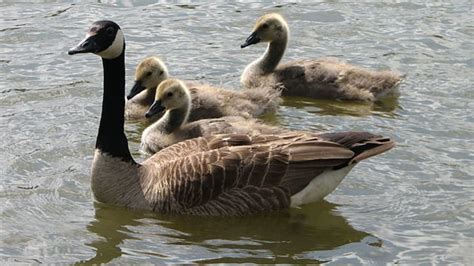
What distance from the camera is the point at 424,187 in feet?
31.9

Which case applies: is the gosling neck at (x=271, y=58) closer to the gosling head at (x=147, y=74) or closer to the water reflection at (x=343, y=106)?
the water reflection at (x=343, y=106)

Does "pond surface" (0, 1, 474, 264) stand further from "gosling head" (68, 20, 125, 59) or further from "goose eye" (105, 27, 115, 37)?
"goose eye" (105, 27, 115, 37)

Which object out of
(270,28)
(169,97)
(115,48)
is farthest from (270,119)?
(115,48)

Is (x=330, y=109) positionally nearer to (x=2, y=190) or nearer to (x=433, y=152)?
(x=433, y=152)

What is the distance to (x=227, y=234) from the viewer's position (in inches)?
351

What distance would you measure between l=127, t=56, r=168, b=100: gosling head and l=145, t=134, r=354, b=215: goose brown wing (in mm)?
2487

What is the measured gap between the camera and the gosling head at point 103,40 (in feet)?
29.5

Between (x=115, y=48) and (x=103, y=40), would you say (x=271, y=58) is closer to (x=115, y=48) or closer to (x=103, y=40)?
(x=115, y=48)

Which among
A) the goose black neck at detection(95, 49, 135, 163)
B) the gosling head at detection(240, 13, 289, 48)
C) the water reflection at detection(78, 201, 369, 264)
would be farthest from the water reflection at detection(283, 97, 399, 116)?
the goose black neck at detection(95, 49, 135, 163)

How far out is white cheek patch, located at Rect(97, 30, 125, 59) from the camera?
9.16 metres

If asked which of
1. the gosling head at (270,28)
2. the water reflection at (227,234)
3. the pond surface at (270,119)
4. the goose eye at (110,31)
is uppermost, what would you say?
the goose eye at (110,31)

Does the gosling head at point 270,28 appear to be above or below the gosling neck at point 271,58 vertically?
above

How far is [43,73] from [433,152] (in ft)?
14.9

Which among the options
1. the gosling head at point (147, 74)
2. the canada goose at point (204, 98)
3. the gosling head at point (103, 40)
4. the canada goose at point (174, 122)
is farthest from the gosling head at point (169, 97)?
the gosling head at point (103, 40)
